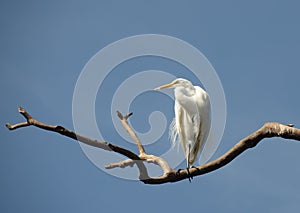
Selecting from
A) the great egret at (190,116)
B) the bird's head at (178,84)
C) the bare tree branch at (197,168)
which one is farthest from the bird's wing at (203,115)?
the bare tree branch at (197,168)

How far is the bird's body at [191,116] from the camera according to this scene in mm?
6172

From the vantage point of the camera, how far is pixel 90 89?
505 centimetres

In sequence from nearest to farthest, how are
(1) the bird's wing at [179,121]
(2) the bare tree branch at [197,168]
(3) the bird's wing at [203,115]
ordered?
(2) the bare tree branch at [197,168] → (3) the bird's wing at [203,115] → (1) the bird's wing at [179,121]

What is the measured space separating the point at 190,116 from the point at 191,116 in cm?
1

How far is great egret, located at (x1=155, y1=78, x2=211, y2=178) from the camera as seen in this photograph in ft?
20.2

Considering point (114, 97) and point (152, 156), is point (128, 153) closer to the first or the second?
point (152, 156)

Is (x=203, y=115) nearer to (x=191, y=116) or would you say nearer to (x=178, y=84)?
(x=191, y=116)

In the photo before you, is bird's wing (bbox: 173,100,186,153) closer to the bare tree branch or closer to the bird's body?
the bird's body

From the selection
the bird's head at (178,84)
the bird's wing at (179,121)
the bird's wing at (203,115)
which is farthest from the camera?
the bird's wing at (179,121)

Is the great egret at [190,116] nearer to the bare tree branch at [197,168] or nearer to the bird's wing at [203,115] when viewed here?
the bird's wing at [203,115]

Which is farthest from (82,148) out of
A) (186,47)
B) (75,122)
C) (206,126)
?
(206,126)

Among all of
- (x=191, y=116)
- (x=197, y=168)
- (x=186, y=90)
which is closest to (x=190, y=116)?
(x=191, y=116)

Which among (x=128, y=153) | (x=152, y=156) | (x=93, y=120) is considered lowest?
(x=128, y=153)

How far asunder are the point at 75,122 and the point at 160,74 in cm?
193
